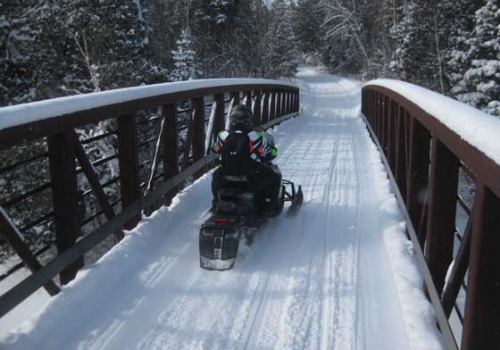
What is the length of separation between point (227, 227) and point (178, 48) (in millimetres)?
28298

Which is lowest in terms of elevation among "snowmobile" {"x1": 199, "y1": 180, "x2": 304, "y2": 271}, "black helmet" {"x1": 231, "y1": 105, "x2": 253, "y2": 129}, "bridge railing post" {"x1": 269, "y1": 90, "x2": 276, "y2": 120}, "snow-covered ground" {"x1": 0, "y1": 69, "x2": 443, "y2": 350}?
"snow-covered ground" {"x1": 0, "y1": 69, "x2": 443, "y2": 350}

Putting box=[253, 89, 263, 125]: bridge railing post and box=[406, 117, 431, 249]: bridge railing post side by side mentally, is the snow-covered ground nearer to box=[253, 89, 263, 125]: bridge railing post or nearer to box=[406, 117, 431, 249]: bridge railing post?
box=[406, 117, 431, 249]: bridge railing post

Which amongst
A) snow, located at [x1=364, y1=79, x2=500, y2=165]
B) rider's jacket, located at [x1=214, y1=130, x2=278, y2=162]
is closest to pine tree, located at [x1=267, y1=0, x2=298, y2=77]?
rider's jacket, located at [x1=214, y1=130, x2=278, y2=162]

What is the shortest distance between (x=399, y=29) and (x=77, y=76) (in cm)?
2112

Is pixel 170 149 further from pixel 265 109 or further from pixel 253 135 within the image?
pixel 265 109

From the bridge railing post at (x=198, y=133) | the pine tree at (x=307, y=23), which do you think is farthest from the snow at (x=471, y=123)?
the pine tree at (x=307, y=23)

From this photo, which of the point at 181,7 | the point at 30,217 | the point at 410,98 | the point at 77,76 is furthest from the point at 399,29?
the point at 410,98

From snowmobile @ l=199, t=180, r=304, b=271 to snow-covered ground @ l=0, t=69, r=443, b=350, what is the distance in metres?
0.12

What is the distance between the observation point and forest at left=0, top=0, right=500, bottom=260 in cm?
1675

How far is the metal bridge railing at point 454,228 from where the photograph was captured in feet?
6.47

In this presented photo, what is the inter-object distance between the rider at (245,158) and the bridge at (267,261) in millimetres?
541

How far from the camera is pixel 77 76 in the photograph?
874 inches

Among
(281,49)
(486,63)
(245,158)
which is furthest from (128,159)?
(281,49)

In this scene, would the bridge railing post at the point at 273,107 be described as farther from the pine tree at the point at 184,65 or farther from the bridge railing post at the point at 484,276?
the pine tree at the point at 184,65
